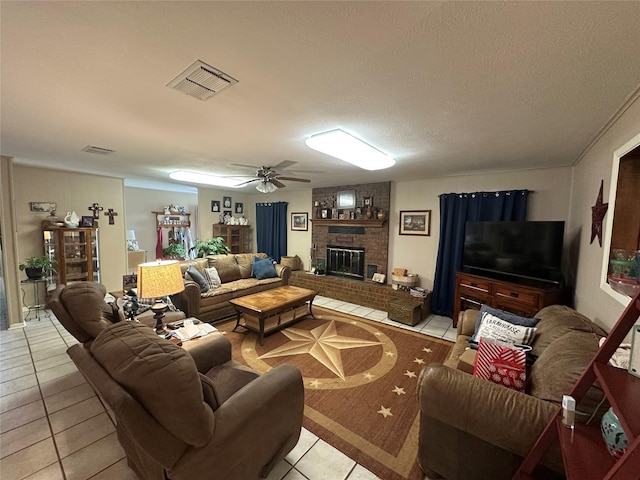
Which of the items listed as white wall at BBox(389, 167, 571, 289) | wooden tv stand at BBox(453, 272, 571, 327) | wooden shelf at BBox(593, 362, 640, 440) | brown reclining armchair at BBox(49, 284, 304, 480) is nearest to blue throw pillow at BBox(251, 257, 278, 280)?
white wall at BBox(389, 167, 571, 289)

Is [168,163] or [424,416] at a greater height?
[168,163]

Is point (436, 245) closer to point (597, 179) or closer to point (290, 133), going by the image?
point (597, 179)

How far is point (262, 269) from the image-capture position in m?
5.00

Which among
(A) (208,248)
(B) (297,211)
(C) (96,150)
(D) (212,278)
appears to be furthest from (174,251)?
(C) (96,150)

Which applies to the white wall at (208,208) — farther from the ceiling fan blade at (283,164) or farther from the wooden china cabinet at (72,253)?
the ceiling fan blade at (283,164)

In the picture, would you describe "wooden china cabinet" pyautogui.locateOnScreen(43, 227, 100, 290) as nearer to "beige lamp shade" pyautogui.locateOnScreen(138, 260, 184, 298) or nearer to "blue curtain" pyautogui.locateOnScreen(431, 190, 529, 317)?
"beige lamp shade" pyautogui.locateOnScreen(138, 260, 184, 298)

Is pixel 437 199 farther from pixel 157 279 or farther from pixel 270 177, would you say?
pixel 157 279

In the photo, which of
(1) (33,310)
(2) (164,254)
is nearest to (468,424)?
(1) (33,310)

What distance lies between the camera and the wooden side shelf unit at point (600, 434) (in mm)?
734

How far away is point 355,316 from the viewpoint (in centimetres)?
420

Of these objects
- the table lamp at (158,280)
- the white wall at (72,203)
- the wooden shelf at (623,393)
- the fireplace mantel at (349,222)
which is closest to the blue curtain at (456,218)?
the fireplace mantel at (349,222)

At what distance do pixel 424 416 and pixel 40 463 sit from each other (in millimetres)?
2396

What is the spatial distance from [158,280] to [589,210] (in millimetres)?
3918

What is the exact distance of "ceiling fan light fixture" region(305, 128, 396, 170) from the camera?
7.42ft
